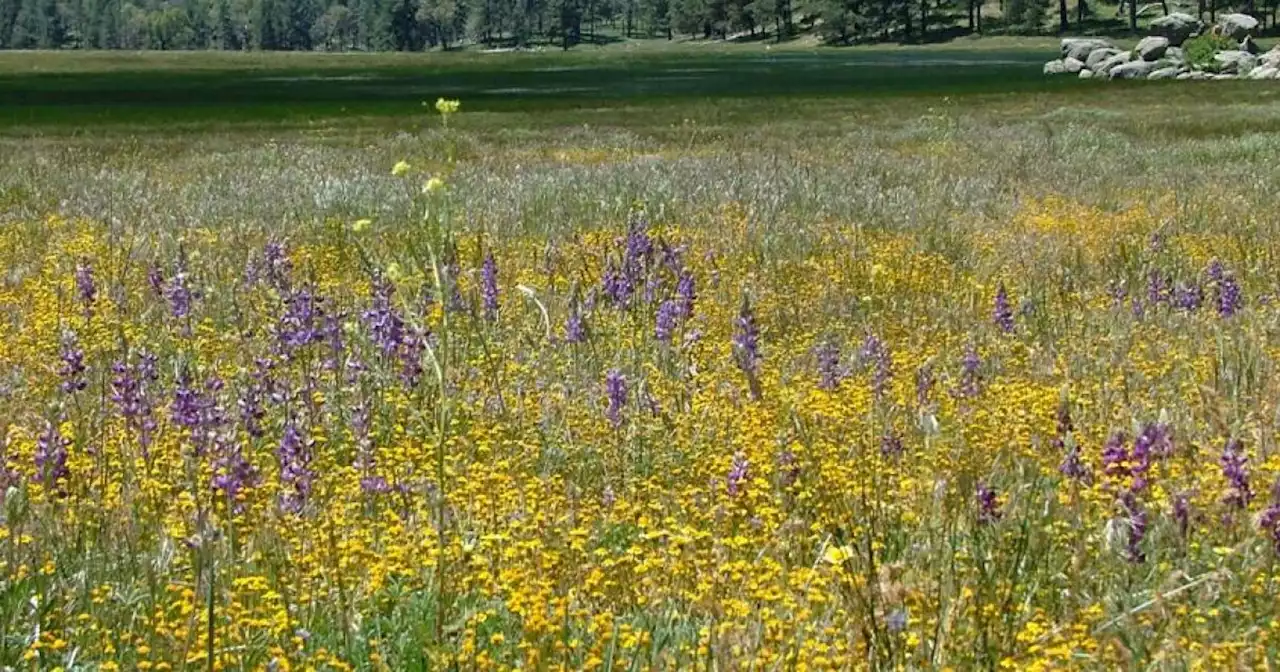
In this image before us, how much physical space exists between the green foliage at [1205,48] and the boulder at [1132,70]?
2477 millimetres

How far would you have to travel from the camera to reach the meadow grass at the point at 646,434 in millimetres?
3680

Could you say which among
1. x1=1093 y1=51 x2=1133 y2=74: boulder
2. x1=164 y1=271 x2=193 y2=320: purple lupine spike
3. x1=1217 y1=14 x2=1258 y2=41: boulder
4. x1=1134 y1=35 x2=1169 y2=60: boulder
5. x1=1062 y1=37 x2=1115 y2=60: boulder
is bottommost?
x1=164 y1=271 x2=193 y2=320: purple lupine spike

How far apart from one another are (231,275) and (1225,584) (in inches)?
362

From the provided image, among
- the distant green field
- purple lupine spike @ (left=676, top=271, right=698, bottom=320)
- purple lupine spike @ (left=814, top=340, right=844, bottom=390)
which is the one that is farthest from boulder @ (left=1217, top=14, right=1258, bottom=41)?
purple lupine spike @ (left=814, top=340, right=844, bottom=390)

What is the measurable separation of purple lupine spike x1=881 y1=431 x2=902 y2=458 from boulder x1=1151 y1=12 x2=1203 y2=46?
125m

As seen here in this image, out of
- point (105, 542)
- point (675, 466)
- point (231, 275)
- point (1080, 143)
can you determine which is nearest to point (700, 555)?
point (675, 466)

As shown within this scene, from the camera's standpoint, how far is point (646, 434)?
20.3 feet

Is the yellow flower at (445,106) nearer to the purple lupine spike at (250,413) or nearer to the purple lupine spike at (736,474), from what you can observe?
the purple lupine spike at (736,474)

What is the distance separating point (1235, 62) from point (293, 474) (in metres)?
86.1

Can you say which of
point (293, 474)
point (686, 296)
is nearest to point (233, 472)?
point (293, 474)

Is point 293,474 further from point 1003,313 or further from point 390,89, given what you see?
point 390,89

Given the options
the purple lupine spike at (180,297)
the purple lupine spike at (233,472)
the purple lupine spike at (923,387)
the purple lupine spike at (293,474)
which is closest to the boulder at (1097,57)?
the purple lupine spike at (923,387)

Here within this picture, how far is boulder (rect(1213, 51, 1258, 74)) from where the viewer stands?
259ft

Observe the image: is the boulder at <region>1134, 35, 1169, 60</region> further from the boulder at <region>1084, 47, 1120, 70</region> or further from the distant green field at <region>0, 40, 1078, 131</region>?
the distant green field at <region>0, 40, 1078, 131</region>
